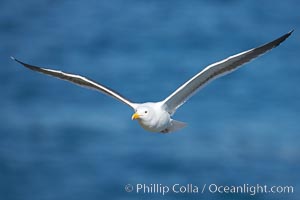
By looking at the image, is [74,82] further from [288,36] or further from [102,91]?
[288,36]

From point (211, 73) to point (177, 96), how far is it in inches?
12.9

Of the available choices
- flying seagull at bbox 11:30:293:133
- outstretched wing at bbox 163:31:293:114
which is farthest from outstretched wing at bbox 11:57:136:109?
outstretched wing at bbox 163:31:293:114

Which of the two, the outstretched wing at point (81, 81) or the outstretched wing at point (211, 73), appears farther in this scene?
the outstretched wing at point (81, 81)

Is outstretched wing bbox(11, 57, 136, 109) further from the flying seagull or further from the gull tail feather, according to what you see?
the gull tail feather

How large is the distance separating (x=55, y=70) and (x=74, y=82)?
0.19 m

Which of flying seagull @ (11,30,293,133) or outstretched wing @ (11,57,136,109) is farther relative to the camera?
outstretched wing @ (11,57,136,109)

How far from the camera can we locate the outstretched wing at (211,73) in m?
5.82

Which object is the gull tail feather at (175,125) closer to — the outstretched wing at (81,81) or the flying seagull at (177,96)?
the flying seagull at (177,96)

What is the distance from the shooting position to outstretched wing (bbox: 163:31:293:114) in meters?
5.82

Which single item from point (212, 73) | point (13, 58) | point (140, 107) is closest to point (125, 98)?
point (140, 107)

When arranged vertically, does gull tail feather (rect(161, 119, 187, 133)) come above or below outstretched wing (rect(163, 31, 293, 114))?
below

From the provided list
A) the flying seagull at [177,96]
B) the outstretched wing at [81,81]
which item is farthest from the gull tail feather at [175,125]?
the outstretched wing at [81,81]

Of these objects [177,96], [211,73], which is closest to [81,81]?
[177,96]

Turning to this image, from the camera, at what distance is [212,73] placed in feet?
19.4
